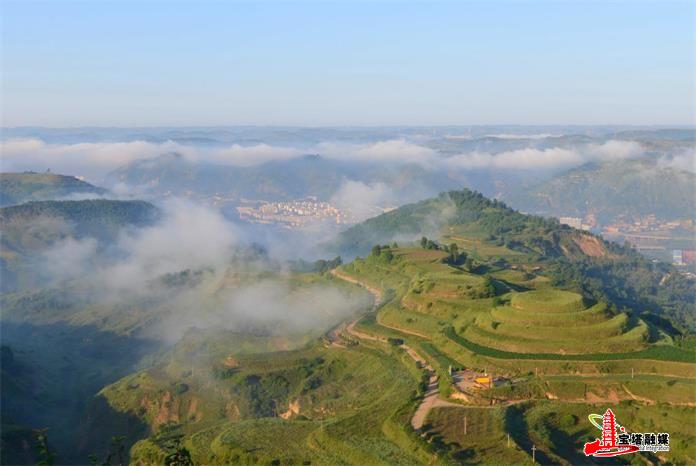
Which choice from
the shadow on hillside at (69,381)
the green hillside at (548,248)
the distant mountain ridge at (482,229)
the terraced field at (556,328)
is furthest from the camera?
the distant mountain ridge at (482,229)

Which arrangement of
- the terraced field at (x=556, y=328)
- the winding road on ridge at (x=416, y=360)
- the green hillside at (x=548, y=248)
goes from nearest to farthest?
the winding road on ridge at (x=416, y=360) < the terraced field at (x=556, y=328) < the green hillside at (x=548, y=248)

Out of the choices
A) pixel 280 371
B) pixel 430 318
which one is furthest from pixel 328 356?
pixel 430 318

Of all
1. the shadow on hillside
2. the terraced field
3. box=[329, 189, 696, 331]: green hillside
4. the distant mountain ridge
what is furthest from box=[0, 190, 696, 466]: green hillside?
the distant mountain ridge

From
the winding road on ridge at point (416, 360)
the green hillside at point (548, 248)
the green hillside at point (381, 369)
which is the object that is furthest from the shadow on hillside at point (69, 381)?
the green hillside at point (548, 248)

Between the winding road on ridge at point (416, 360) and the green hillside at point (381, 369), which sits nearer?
the green hillside at point (381, 369)

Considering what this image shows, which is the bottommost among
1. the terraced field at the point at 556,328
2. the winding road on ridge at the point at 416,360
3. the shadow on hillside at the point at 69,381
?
the shadow on hillside at the point at 69,381

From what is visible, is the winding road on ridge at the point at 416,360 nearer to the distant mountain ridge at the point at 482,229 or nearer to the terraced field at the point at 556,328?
the terraced field at the point at 556,328

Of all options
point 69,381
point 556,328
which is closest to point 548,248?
point 556,328

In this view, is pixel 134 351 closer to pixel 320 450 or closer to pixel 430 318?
pixel 430 318
